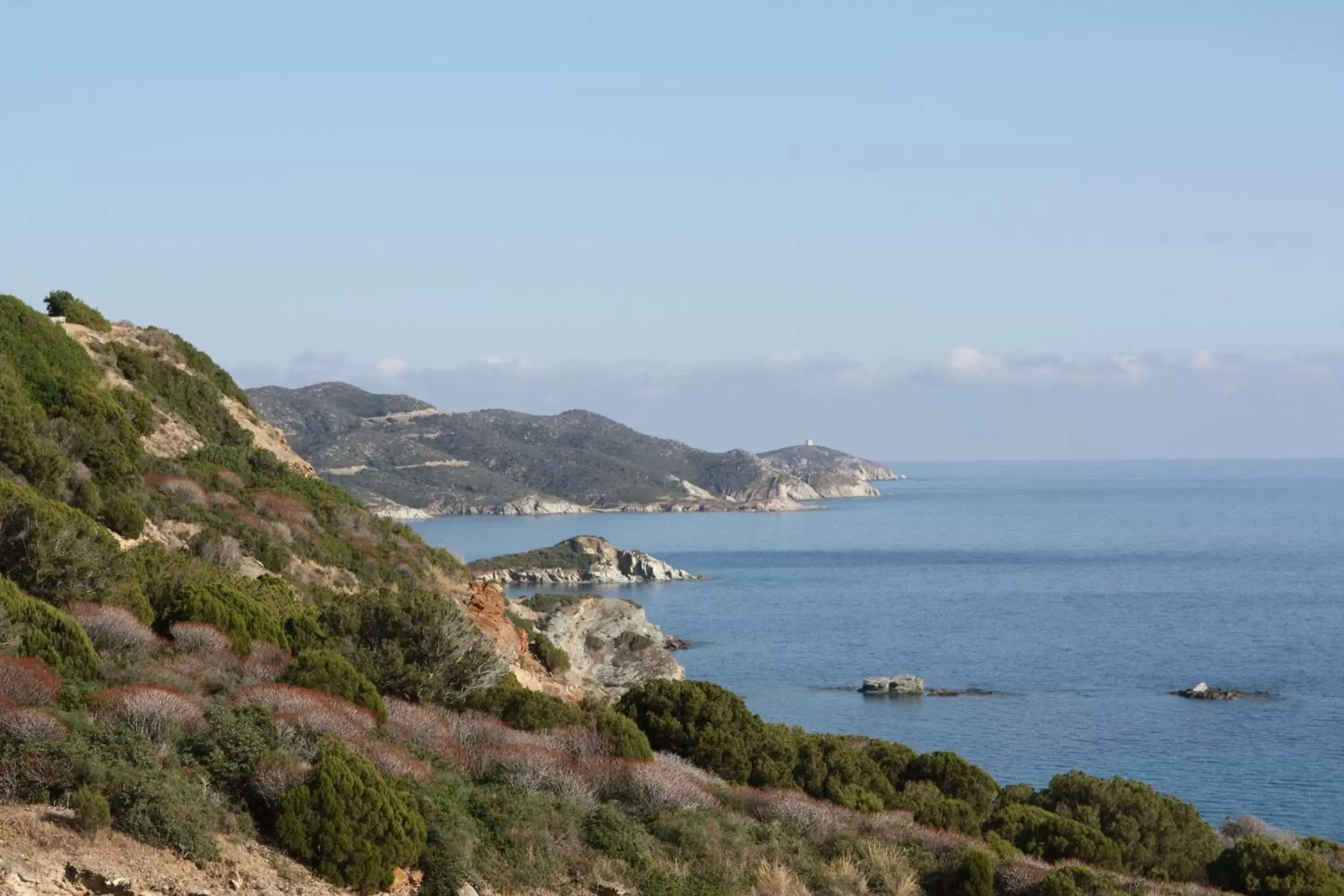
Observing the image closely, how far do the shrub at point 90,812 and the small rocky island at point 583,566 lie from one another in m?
107

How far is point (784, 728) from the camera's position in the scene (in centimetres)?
2458

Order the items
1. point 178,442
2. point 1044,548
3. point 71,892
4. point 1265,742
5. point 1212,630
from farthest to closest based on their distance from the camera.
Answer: point 1044,548 → point 1212,630 → point 1265,742 → point 178,442 → point 71,892

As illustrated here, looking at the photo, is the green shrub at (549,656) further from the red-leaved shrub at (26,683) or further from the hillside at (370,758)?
the red-leaved shrub at (26,683)

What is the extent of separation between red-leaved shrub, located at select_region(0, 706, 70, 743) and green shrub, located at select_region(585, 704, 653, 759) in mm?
6525

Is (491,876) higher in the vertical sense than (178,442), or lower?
lower

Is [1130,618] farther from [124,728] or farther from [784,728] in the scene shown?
[124,728]

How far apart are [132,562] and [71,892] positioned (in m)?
11.4

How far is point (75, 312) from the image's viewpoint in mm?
39406

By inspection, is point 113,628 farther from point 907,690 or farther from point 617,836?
point 907,690

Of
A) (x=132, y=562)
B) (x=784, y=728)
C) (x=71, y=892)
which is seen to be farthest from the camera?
(x=784, y=728)

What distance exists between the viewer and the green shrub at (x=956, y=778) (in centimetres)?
2288

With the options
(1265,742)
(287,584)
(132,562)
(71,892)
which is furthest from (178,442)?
(1265,742)

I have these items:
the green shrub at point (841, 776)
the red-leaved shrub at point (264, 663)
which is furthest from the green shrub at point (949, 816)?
the red-leaved shrub at point (264, 663)

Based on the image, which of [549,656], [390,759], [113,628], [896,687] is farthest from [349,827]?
[896,687]
